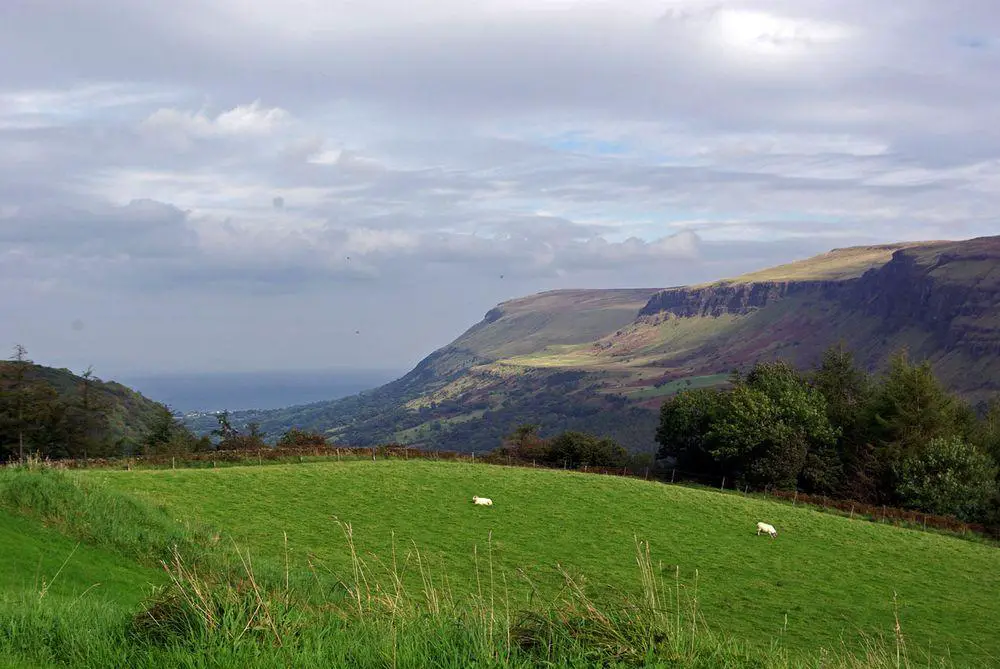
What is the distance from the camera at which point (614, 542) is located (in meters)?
38.1

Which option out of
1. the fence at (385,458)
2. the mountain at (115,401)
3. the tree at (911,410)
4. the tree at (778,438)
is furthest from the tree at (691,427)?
the mountain at (115,401)

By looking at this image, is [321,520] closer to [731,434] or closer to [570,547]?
[570,547]

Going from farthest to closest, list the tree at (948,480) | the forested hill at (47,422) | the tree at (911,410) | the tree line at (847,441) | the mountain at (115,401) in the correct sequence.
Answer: the mountain at (115,401), the forested hill at (47,422), the tree at (911,410), the tree line at (847,441), the tree at (948,480)

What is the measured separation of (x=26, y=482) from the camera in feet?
81.9

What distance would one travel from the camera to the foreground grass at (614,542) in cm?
2845

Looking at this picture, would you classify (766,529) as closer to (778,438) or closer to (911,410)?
(778,438)

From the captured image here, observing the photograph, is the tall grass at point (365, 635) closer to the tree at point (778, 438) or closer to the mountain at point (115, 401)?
the tree at point (778, 438)

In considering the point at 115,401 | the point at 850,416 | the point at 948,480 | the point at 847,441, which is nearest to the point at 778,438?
the point at 948,480

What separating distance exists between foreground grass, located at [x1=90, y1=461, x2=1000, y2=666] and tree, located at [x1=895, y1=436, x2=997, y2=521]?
56.0 ft

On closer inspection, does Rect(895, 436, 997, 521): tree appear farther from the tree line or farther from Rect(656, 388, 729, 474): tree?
Rect(656, 388, 729, 474): tree

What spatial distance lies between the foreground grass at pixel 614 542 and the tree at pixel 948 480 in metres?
17.1

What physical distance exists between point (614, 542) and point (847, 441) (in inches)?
1969

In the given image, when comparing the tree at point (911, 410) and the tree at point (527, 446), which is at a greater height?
the tree at point (911, 410)

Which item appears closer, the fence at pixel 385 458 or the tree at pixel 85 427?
the fence at pixel 385 458
